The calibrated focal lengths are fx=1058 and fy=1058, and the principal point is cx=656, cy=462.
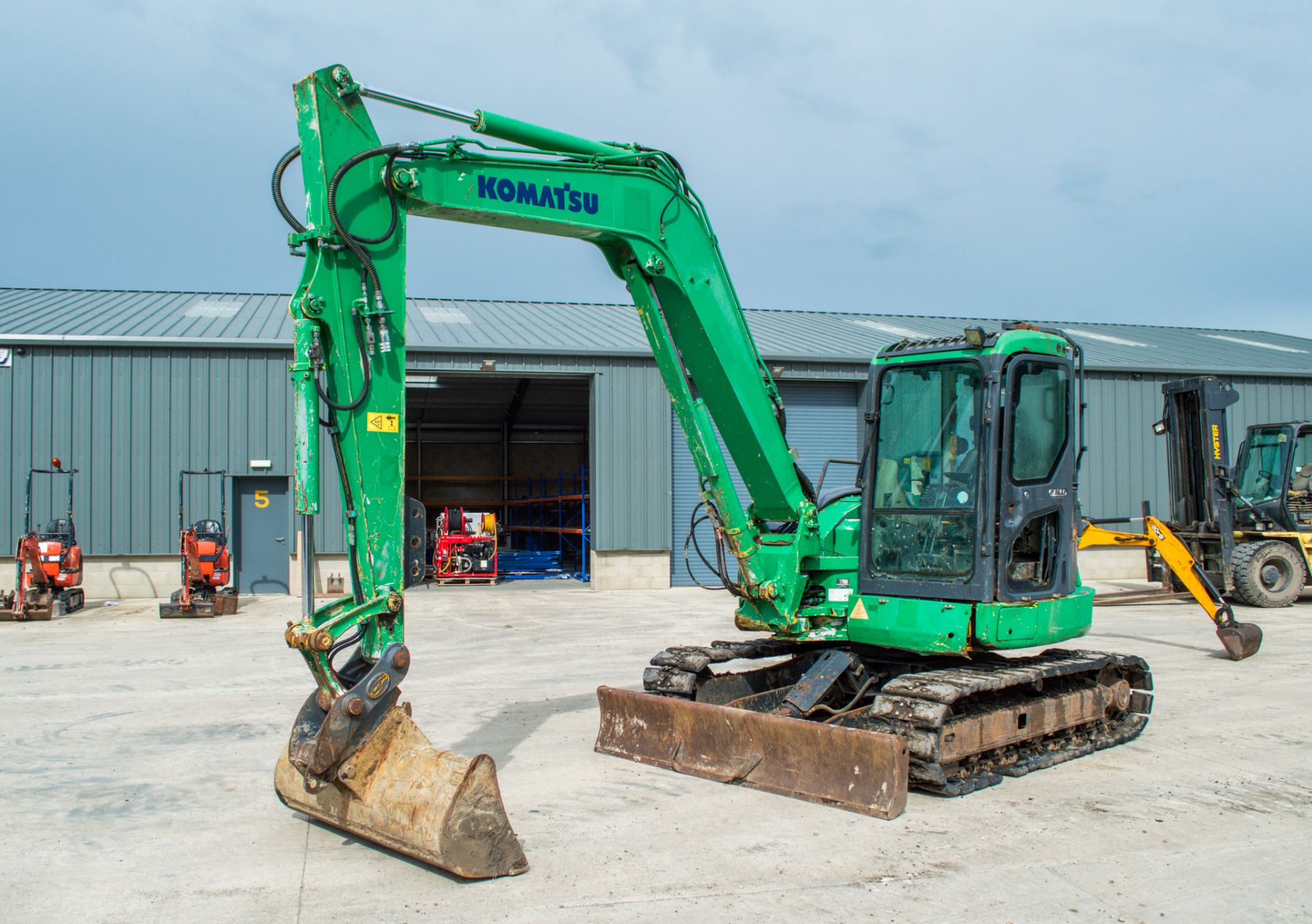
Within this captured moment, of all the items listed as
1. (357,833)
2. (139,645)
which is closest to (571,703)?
(357,833)

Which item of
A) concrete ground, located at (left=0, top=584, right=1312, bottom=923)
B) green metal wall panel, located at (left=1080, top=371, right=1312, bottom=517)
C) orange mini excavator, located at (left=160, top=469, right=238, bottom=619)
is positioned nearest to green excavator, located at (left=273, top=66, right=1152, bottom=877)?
concrete ground, located at (left=0, top=584, right=1312, bottom=923)

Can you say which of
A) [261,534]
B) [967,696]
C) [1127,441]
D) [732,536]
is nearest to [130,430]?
[261,534]

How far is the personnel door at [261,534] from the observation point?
20.0 meters

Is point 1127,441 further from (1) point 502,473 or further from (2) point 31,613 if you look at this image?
(2) point 31,613

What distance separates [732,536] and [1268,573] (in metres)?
13.7

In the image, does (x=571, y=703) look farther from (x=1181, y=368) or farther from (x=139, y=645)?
(x=1181, y=368)

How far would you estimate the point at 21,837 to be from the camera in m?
5.74

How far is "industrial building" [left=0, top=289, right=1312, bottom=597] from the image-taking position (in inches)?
750

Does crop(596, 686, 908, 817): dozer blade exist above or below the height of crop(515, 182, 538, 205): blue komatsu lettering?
below

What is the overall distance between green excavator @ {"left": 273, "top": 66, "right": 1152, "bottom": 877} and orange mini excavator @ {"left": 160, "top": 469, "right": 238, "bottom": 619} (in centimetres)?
1120

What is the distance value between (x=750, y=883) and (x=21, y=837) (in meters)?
3.96

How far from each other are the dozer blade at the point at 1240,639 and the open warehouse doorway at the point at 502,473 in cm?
1361

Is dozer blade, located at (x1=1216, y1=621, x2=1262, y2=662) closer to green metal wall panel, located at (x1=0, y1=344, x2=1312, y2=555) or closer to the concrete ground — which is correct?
the concrete ground

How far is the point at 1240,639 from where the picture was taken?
11430mm
